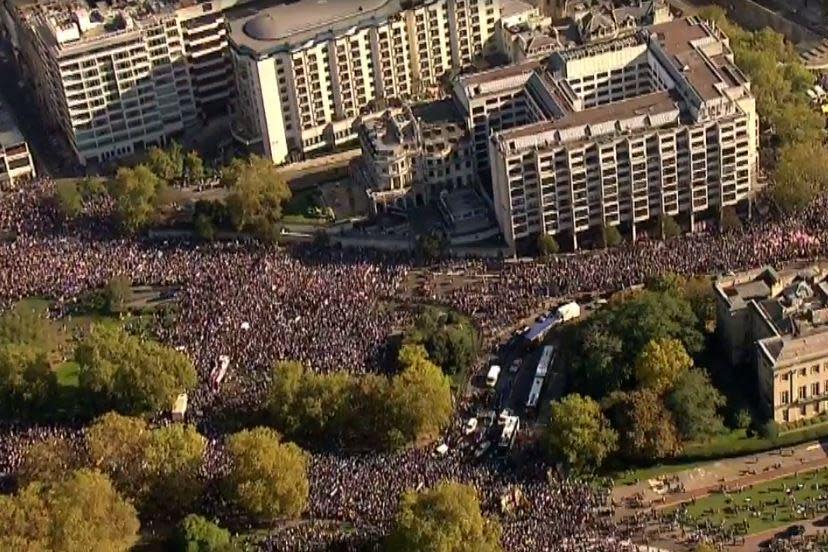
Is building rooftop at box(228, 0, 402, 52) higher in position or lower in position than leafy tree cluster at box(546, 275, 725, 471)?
higher

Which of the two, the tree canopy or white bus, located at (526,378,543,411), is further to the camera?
white bus, located at (526,378,543,411)

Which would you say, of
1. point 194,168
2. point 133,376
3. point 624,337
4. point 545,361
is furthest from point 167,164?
point 624,337

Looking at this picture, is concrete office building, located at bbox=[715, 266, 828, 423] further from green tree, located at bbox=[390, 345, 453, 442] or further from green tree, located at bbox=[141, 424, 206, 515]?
green tree, located at bbox=[141, 424, 206, 515]

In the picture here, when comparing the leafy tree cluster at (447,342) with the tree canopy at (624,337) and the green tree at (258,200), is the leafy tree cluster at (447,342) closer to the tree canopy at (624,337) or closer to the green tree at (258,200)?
the tree canopy at (624,337)

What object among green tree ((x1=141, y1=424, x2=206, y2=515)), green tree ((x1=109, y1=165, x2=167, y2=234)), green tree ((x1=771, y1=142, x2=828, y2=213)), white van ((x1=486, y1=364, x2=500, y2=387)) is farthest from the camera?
green tree ((x1=109, y1=165, x2=167, y2=234))

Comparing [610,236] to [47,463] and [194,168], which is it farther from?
[47,463]

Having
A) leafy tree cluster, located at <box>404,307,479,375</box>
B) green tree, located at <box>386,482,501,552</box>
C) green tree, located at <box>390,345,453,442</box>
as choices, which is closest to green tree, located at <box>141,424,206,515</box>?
green tree, located at <box>390,345,453,442</box>

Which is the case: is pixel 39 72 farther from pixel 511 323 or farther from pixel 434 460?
pixel 434 460

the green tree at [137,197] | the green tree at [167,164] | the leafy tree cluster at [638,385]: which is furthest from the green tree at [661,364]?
the green tree at [167,164]
